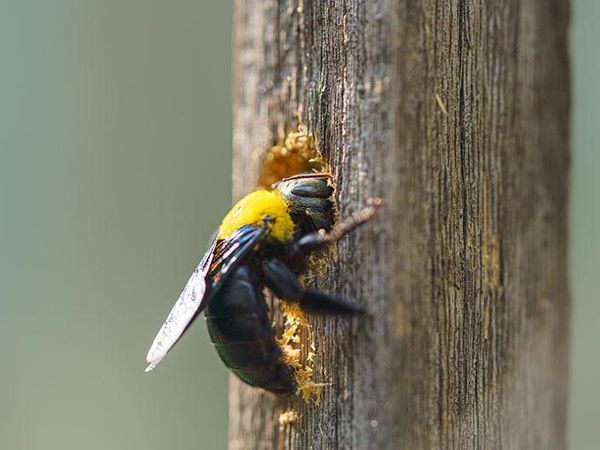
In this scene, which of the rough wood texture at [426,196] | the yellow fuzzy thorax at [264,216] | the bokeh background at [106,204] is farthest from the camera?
the bokeh background at [106,204]

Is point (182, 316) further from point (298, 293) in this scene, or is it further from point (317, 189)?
point (317, 189)

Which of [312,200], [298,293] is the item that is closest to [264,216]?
[312,200]

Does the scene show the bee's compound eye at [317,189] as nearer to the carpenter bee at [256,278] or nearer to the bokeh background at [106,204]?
the carpenter bee at [256,278]

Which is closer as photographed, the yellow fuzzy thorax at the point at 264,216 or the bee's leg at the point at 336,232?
the bee's leg at the point at 336,232

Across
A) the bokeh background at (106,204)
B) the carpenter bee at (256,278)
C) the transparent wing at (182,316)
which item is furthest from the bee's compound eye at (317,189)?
the bokeh background at (106,204)

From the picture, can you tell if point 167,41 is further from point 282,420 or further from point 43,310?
point 282,420

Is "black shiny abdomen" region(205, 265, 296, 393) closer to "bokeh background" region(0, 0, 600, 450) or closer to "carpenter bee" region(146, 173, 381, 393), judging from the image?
"carpenter bee" region(146, 173, 381, 393)
